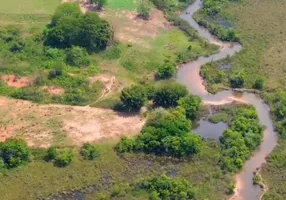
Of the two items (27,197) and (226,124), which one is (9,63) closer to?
(27,197)

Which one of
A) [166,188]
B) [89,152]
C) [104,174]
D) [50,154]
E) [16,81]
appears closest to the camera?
[166,188]

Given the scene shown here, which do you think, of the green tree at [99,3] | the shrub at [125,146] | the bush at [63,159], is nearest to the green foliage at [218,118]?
the shrub at [125,146]

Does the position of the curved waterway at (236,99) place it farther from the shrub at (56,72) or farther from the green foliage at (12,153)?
the green foliage at (12,153)

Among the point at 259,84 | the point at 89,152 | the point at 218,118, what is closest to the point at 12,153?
the point at 89,152

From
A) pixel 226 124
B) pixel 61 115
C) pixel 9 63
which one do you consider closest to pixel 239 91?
pixel 226 124

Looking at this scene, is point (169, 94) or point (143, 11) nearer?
point (169, 94)

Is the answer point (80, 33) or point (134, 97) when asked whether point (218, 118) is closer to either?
point (134, 97)

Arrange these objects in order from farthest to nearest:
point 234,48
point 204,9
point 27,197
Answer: point 204,9 → point 234,48 → point 27,197
